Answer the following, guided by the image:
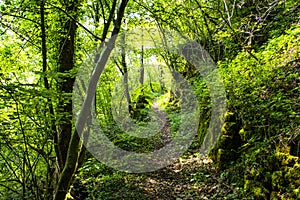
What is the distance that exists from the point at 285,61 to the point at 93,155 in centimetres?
510

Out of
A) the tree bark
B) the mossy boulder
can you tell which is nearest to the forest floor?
the mossy boulder

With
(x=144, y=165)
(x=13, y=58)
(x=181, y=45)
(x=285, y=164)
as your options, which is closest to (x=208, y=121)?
(x=144, y=165)

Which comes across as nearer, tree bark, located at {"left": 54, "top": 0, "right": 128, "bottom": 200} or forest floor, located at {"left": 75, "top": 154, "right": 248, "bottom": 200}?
tree bark, located at {"left": 54, "top": 0, "right": 128, "bottom": 200}

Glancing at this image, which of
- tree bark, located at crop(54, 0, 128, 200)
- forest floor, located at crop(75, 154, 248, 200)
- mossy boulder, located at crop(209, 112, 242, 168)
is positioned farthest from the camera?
mossy boulder, located at crop(209, 112, 242, 168)

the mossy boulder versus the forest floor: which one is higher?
the mossy boulder

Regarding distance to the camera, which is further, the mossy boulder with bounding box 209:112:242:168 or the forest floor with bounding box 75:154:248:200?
the mossy boulder with bounding box 209:112:242:168

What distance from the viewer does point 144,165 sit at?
6469 millimetres

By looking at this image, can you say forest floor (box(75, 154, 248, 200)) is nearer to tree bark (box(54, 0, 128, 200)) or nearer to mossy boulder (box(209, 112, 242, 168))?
mossy boulder (box(209, 112, 242, 168))

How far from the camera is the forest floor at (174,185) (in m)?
4.50

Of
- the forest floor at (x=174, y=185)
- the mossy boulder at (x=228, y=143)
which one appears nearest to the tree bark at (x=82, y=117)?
the forest floor at (x=174, y=185)

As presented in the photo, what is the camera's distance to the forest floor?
4500 millimetres

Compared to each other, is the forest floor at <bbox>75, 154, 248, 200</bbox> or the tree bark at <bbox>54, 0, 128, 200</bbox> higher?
the tree bark at <bbox>54, 0, 128, 200</bbox>

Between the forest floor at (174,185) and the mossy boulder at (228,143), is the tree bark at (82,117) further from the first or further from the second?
the mossy boulder at (228,143)

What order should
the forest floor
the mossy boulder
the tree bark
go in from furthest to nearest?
1. the mossy boulder
2. the forest floor
3. the tree bark
